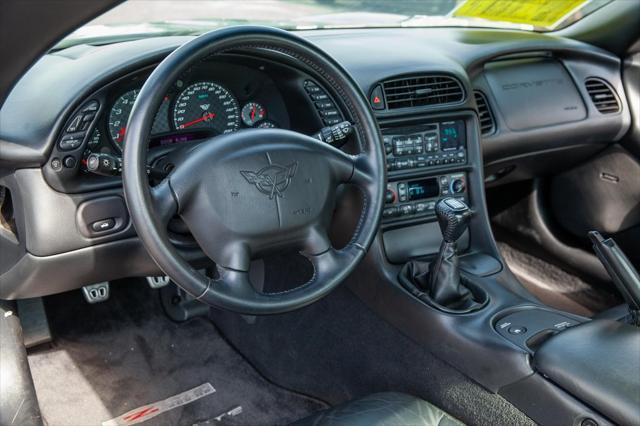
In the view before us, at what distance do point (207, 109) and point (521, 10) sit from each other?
60.6 inches

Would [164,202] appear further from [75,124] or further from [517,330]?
[517,330]

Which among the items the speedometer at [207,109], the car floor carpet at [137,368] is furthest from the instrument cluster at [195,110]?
the car floor carpet at [137,368]

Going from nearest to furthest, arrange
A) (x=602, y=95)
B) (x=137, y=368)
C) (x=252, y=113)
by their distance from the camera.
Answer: (x=252, y=113) < (x=137, y=368) < (x=602, y=95)

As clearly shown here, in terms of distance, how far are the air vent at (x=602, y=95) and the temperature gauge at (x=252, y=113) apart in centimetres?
142

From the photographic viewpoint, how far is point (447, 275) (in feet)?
5.86

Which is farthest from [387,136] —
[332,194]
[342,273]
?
[342,273]

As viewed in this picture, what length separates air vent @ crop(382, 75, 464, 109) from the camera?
80.2 inches

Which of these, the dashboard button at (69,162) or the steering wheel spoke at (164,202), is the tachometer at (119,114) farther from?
the steering wheel spoke at (164,202)

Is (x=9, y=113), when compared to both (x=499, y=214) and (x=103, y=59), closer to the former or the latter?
(x=103, y=59)

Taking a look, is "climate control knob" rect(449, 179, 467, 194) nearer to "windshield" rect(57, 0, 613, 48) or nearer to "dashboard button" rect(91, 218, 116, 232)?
"windshield" rect(57, 0, 613, 48)

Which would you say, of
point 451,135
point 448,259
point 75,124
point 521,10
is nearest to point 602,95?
point 521,10

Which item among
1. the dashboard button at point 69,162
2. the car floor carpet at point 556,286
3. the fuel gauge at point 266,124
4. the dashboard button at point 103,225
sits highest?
the dashboard button at point 69,162

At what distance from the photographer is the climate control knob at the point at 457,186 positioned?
2.12 meters

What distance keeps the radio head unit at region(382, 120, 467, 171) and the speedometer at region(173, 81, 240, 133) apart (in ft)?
1.47
